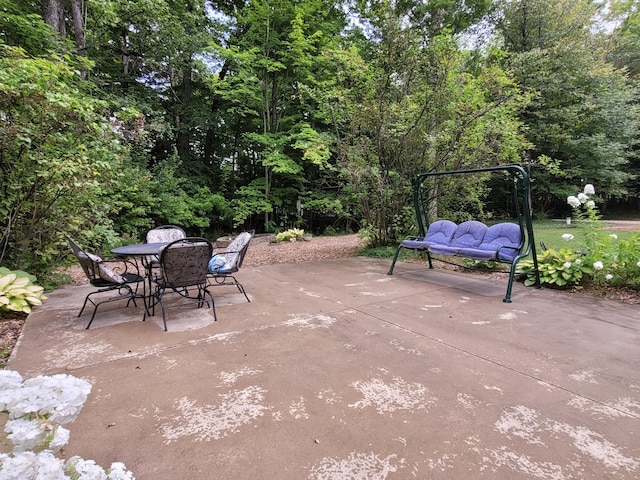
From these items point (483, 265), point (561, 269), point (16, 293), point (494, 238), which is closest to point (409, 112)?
point (494, 238)

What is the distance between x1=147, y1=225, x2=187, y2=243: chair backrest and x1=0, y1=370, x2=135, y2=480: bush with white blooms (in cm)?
394

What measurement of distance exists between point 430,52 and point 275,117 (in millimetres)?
7213

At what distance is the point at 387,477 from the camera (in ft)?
4.30

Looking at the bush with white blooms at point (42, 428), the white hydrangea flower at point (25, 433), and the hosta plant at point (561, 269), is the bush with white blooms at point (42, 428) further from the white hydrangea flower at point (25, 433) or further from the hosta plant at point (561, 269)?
the hosta plant at point (561, 269)

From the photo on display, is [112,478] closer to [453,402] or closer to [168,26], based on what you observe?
[453,402]

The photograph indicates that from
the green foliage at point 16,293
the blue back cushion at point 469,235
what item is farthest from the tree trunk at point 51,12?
the blue back cushion at point 469,235

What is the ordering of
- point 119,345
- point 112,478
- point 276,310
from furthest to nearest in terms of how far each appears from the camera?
point 276,310 → point 119,345 → point 112,478

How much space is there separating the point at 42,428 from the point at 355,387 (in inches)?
62.9

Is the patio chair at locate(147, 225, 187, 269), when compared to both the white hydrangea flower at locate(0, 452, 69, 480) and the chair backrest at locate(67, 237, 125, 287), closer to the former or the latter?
the chair backrest at locate(67, 237, 125, 287)

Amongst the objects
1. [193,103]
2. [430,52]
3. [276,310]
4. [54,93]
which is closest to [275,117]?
[193,103]

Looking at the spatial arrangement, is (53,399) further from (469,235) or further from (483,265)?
(483,265)

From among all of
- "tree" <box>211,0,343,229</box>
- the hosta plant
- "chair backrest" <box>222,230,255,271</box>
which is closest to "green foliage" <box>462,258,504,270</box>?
the hosta plant

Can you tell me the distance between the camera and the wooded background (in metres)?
3.95

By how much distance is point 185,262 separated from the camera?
2.95 meters
